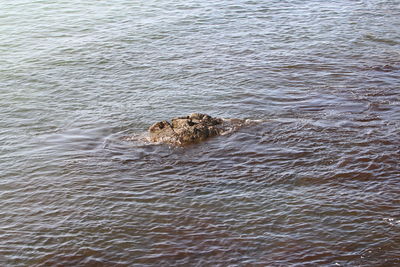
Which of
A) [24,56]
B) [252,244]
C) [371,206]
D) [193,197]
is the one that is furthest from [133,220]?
[24,56]

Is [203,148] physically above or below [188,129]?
below

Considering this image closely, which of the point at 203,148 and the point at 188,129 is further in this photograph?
the point at 188,129

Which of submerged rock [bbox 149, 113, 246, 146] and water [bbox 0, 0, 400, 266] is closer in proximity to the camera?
water [bbox 0, 0, 400, 266]

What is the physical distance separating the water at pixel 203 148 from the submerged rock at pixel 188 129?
23cm

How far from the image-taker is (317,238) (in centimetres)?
751

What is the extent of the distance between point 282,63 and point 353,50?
7.56 ft

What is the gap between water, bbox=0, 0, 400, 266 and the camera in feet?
24.8

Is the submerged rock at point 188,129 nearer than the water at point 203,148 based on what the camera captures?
No

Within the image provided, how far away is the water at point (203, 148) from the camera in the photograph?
7566mm

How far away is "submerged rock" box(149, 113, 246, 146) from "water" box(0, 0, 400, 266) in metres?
0.23

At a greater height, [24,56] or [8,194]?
[24,56]

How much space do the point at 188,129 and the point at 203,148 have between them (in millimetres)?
512

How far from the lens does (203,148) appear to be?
10.1 m

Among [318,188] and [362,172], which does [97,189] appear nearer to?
[318,188]
